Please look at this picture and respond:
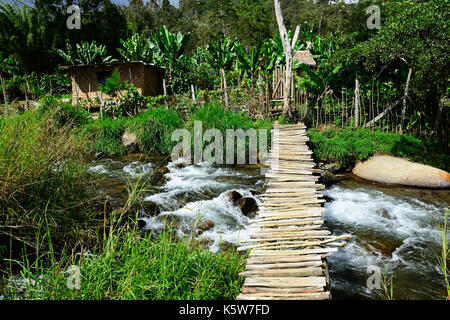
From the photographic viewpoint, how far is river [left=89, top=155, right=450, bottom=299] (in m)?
3.54

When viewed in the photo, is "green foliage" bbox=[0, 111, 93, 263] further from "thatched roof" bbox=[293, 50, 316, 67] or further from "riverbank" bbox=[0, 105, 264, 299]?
"thatched roof" bbox=[293, 50, 316, 67]

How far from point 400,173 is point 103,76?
1576 cm

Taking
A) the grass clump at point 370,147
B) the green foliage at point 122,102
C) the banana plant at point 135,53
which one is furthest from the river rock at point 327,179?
the banana plant at point 135,53

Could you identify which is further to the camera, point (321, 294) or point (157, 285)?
point (321, 294)

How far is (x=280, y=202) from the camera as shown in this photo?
13.6ft

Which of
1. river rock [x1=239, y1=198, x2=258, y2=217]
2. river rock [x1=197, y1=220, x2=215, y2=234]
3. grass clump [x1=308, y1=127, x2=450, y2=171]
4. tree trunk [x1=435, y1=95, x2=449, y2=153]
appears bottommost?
river rock [x1=197, y1=220, x2=215, y2=234]

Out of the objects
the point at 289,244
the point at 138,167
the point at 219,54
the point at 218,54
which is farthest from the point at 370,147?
the point at 218,54

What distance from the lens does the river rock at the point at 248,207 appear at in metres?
5.22

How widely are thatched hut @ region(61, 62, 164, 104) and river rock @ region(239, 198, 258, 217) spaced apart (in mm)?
12343

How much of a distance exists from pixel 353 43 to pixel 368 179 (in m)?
5.36

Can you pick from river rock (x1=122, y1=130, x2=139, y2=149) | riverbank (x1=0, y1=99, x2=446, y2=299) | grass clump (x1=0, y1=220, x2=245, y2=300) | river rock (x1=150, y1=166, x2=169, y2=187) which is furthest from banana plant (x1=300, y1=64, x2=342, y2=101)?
grass clump (x1=0, y1=220, x2=245, y2=300)

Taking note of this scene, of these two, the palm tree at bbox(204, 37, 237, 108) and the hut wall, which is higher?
the palm tree at bbox(204, 37, 237, 108)
